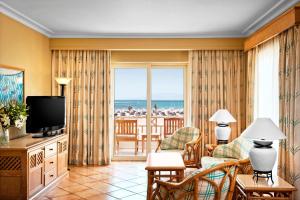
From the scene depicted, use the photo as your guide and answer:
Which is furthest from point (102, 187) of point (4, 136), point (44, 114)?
point (4, 136)

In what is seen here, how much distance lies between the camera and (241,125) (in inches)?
262

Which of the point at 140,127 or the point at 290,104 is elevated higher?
the point at 290,104

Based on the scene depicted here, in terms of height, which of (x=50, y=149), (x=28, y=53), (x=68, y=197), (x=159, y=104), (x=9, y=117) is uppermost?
(x=28, y=53)

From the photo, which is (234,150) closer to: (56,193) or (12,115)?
(56,193)

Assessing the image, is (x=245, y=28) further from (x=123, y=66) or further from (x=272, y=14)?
(x=123, y=66)

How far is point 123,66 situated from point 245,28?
279 centimetres

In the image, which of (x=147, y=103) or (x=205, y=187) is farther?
(x=147, y=103)

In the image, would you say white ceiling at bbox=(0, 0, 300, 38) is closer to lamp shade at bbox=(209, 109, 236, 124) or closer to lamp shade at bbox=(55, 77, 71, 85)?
lamp shade at bbox=(55, 77, 71, 85)

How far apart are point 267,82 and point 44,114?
A: 387 cm

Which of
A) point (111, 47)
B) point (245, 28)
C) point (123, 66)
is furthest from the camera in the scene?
point (123, 66)

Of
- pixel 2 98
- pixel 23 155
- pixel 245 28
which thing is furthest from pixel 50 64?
pixel 245 28

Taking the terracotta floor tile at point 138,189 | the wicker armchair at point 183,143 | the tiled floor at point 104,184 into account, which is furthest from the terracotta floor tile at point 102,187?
the wicker armchair at point 183,143

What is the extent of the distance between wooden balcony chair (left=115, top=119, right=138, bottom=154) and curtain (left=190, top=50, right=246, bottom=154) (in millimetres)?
1415

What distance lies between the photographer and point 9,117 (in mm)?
4441
